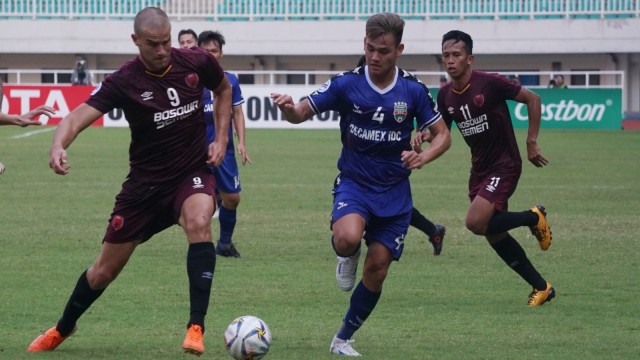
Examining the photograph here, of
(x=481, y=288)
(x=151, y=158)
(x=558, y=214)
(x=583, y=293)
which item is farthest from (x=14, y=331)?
(x=558, y=214)

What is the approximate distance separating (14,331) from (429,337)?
2875 millimetres

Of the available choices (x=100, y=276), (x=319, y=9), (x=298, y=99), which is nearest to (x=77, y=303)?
(x=100, y=276)

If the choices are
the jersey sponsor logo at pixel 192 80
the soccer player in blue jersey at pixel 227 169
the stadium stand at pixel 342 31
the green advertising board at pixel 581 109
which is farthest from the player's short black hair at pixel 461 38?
the stadium stand at pixel 342 31

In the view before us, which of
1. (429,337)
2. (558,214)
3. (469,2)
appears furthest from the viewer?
(469,2)

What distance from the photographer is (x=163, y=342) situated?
7875 mm

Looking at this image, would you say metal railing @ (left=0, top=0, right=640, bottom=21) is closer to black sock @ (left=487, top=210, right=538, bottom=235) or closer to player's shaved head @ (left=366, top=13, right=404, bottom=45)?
black sock @ (left=487, top=210, right=538, bottom=235)

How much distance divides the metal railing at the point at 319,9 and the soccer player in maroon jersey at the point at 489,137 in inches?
1406

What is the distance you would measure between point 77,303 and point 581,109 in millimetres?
30189

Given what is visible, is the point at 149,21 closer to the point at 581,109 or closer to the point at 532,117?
the point at 532,117

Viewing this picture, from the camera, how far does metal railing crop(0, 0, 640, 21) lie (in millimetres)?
45625

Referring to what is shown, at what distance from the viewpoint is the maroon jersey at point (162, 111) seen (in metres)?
7.38

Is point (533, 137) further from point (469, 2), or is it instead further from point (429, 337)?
point (469, 2)

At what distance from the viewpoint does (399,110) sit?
7820 mm

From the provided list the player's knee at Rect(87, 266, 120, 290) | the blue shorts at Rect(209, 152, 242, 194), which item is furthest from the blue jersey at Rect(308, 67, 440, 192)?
the blue shorts at Rect(209, 152, 242, 194)
